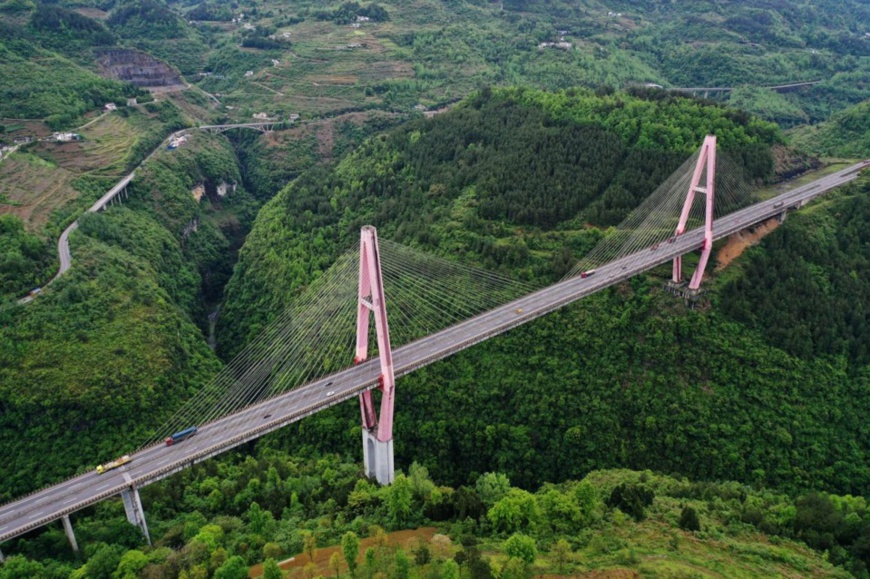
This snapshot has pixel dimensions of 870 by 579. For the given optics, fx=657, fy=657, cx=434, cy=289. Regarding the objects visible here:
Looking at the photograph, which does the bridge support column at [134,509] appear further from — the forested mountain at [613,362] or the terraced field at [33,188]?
the terraced field at [33,188]

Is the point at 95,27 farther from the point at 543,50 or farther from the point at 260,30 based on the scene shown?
the point at 543,50

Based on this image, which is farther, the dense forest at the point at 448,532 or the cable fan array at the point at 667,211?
the cable fan array at the point at 667,211

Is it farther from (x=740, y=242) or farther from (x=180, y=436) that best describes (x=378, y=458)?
(x=740, y=242)

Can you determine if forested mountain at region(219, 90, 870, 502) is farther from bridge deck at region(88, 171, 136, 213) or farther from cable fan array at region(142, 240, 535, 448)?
bridge deck at region(88, 171, 136, 213)

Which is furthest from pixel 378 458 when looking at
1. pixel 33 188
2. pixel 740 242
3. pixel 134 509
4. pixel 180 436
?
pixel 33 188

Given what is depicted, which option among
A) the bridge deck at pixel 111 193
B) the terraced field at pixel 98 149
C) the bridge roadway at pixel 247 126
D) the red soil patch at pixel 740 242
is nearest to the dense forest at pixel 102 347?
the bridge deck at pixel 111 193

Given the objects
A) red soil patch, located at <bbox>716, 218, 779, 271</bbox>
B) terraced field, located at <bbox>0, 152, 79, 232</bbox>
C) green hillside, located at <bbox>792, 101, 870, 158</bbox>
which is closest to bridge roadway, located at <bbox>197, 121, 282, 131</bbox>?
terraced field, located at <bbox>0, 152, 79, 232</bbox>

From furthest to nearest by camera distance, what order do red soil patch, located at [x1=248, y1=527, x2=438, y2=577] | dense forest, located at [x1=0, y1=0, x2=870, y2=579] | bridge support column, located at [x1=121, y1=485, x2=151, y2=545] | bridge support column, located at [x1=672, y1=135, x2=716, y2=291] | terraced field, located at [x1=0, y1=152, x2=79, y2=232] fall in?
terraced field, located at [x1=0, y1=152, x2=79, y2=232] → bridge support column, located at [x1=672, y1=135, x2=716, y2=291] → bridge support column, located at [x1=121, y1=485, x2=151, y2=545] → dense forest, located at [x1=0, y1=0, x2=870, y2=579] → red soil patch, located at [x1=248, y1=527, x2=438, y2=577]
